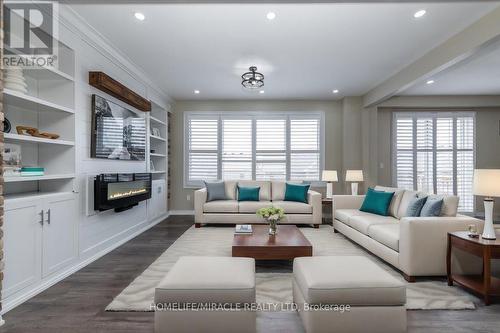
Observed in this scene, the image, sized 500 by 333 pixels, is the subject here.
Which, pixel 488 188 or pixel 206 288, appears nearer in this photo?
pixel 206 288

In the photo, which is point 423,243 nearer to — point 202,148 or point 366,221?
point 366,221

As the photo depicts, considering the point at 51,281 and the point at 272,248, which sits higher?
the point at 272,248

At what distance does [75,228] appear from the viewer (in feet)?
10.2

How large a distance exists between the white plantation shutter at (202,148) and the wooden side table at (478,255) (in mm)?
5042

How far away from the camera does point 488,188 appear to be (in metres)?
2.44

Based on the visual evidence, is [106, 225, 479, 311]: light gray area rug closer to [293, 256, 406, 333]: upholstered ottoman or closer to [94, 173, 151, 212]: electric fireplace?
[293, 256, 406, 333]: upholstered ottoman

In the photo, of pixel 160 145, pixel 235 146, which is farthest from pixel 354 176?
pixel 160 145

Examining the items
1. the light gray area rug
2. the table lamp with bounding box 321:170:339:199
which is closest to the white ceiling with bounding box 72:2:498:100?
the table lamp with bounding box 321:170:339:199

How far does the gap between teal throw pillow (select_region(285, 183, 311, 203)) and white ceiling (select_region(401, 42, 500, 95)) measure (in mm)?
2801

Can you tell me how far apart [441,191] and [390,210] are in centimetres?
339

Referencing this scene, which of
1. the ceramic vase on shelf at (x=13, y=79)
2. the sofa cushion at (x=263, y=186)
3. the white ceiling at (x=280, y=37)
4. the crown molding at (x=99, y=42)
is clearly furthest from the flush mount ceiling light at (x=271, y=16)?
the sofa cushion at (x=263, y=186)

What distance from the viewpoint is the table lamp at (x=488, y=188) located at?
95.0 inches

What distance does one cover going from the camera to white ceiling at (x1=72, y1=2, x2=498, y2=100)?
287cm

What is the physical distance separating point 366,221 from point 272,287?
182cm
